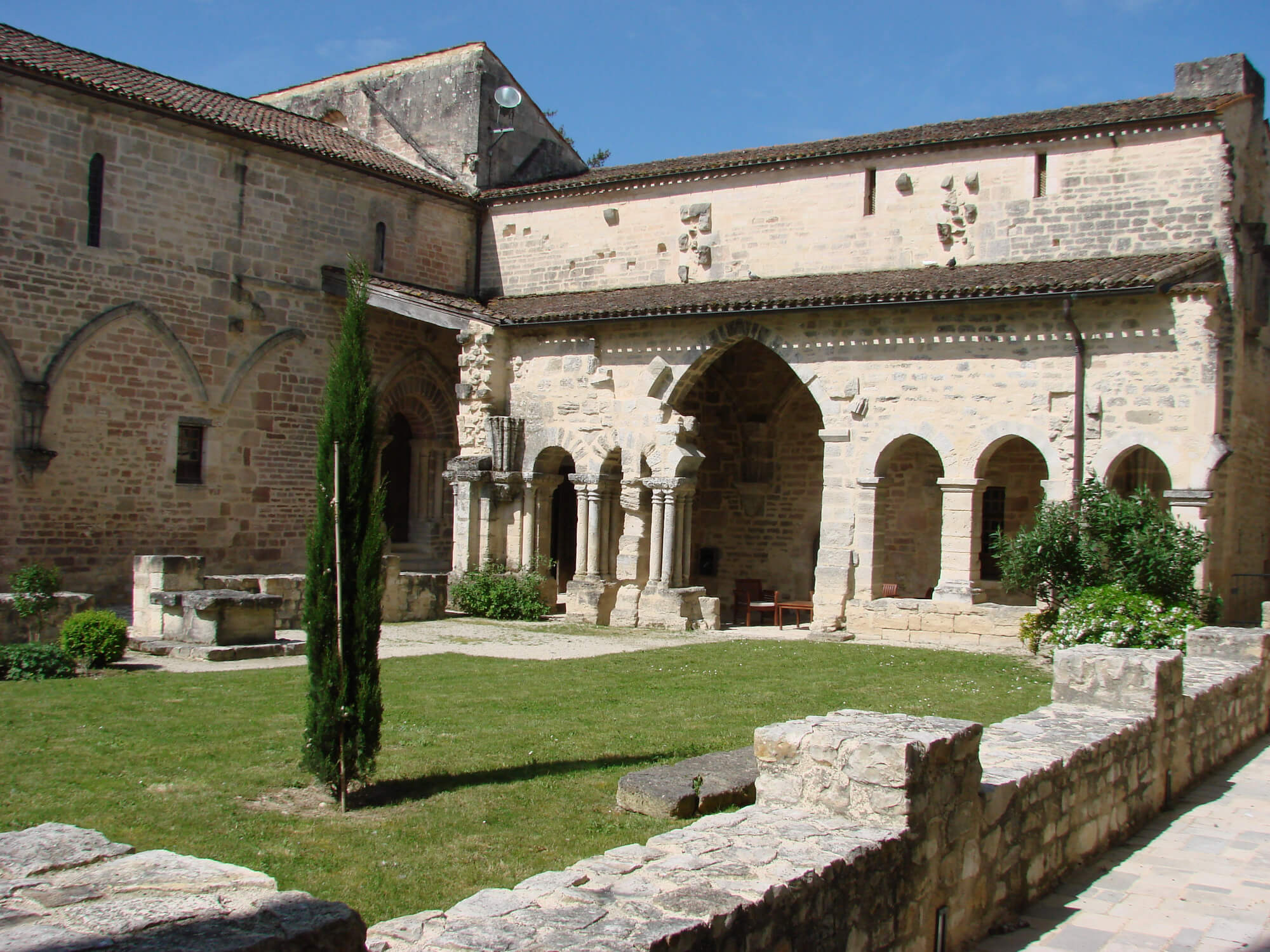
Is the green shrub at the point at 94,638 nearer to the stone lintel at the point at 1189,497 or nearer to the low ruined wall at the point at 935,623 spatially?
the low ruined wall at the point at 935,623

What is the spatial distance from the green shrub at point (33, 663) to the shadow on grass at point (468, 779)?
4886 millimetres

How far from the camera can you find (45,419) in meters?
15.2

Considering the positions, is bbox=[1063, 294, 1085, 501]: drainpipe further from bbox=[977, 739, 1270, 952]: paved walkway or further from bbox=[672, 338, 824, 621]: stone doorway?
bbox=[977, 739, 1270, 952]: paved walkway

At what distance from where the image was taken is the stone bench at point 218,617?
1199 centimetres

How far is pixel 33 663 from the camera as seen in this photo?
33.3ft

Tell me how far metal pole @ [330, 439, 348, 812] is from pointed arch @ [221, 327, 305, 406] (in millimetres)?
11675

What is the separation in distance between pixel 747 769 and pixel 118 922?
14.5 ft

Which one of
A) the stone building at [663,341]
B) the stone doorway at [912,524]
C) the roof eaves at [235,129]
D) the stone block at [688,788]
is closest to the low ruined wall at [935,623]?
the stone building at [663,341]

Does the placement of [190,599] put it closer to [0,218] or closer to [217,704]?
[217,704]

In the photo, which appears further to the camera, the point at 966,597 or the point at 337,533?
the point at 966,597

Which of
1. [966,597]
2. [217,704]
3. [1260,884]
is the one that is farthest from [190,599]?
[1260,884]

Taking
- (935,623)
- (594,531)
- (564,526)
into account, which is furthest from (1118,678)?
(564,526)

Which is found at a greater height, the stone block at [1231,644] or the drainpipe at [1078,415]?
Result: the drainpipe at [1078,415]

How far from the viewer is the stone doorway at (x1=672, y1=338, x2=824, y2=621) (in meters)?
19.5
